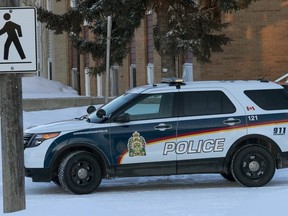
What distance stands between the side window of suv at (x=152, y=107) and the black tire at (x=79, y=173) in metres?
0.99

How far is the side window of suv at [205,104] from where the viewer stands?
1019 cm

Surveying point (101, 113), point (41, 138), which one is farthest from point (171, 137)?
point (41, 138)

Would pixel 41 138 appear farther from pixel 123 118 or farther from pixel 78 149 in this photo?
pixel 123 118

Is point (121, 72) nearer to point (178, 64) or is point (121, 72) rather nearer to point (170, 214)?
point (178, 64)

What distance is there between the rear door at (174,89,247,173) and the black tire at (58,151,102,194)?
54.1 inches

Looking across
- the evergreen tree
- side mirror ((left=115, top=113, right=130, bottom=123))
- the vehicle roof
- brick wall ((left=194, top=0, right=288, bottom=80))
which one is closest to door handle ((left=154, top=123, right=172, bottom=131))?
side mirror ((left=115, top=113, right=130, bottom=123))

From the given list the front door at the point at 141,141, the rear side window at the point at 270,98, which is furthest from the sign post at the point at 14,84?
the rear side window at the point at 270,98

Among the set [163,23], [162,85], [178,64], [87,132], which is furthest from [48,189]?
[178,64]

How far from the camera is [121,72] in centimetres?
2847

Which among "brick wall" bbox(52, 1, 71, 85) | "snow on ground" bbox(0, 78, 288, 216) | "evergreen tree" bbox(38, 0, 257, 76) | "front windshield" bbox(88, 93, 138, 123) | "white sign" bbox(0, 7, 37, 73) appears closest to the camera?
"white sign" bbox(0, 7, 37, 73)

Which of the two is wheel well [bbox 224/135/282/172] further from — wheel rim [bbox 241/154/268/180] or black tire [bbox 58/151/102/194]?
black tire [bbox 58/151/102/194]

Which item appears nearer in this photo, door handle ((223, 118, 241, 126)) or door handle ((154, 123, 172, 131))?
door handle ((154, 123, 172, 131))

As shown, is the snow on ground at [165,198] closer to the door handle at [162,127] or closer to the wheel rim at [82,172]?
the wheel rim at [82,172]

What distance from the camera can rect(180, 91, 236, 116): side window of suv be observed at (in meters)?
10.2
